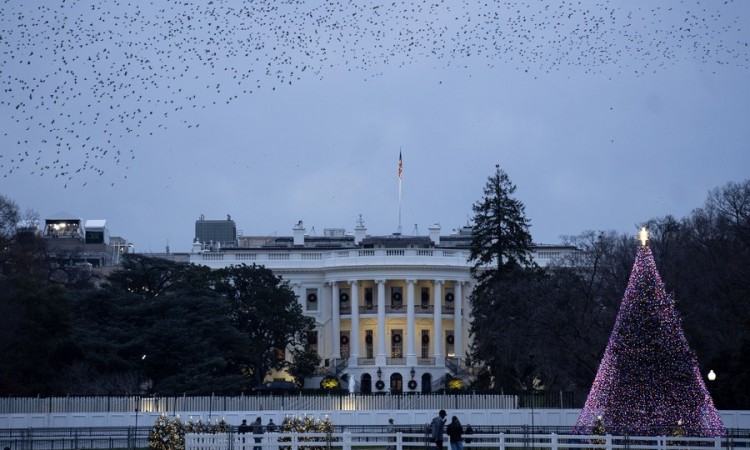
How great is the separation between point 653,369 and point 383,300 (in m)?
71.2

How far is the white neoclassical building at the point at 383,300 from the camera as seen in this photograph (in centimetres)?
11162

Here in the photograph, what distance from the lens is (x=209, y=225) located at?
153m

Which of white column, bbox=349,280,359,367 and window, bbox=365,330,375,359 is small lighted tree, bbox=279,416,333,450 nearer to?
white column, bbox=349,280,359,367

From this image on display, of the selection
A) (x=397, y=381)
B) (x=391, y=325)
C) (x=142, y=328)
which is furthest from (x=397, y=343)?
(x=142, y=328)

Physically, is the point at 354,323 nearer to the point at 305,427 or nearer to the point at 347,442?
the point at 305,427

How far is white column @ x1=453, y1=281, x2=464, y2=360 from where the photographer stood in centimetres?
11369

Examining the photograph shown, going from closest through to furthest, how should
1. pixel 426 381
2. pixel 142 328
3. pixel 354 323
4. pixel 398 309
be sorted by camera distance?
1. pixel 142 328
2. pixel 426 381
3. pixel 354 323
4. pixel 398 309

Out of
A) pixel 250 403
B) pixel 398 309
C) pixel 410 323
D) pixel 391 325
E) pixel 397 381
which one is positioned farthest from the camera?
pixel 391 325

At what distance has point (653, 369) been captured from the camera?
142 ft

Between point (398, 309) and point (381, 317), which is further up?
point (398, 309)

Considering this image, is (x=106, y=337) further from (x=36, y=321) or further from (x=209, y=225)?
(x=209, y=225)

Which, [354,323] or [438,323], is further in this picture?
[354,323]

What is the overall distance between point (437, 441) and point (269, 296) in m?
57.6

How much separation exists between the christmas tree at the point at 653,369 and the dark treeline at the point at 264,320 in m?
16.2
